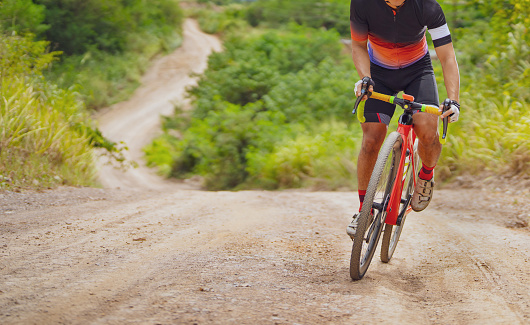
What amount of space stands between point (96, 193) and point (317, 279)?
516 cm

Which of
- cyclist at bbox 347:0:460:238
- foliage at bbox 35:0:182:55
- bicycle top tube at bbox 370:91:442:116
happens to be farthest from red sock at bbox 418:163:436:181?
foliage at bbox 35:0:182:55

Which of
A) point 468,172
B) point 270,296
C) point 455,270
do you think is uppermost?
point 270,296

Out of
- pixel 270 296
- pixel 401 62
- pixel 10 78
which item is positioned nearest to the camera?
pixel 270 296

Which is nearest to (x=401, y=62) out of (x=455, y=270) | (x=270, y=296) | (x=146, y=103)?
(x=455, y=270)

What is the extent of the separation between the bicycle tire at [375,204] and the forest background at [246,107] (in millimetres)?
5259

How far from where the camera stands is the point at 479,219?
602 centimetres

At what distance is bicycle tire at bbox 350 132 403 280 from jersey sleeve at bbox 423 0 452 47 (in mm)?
785

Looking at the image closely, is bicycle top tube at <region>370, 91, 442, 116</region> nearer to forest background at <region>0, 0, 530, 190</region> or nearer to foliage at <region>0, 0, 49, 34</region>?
forest background at <region>0, 0, 530, 190</region>

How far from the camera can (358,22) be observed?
12.0 ft

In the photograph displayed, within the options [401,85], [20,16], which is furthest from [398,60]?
[20,16]

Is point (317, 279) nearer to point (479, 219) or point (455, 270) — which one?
point (455, 270)

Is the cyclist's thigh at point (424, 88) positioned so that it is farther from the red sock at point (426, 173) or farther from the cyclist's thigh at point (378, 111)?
the red sock at point (426, 173)

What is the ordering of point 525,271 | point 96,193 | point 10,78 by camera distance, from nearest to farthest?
point 525,271 → point 96,193 → point 10,78

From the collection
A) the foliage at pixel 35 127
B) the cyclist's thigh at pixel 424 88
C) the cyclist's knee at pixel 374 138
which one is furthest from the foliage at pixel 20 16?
the cyclist's thigh at pixel 424 88
